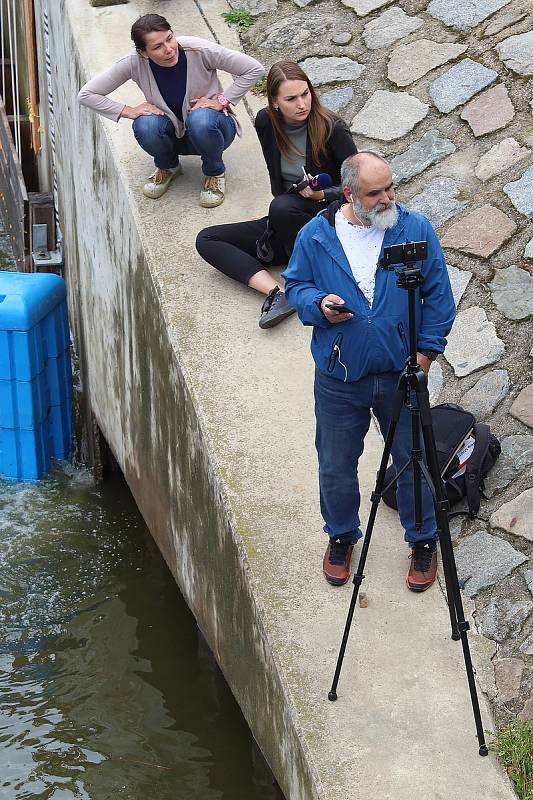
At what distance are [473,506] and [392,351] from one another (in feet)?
3.02

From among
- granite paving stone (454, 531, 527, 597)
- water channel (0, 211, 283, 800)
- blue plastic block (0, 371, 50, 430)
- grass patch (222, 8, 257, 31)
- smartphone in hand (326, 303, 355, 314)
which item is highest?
grass patch (222, 8, 257, 31)

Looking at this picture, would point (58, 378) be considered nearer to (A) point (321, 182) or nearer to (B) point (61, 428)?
(B) point (61, 428)

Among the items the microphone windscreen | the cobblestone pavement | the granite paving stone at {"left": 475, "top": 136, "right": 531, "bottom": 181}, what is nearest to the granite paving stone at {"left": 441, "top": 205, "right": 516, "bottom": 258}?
the cobblestone pavement

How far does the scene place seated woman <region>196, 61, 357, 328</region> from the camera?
475cm

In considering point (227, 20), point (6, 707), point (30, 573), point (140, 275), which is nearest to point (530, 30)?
point (227, 20)

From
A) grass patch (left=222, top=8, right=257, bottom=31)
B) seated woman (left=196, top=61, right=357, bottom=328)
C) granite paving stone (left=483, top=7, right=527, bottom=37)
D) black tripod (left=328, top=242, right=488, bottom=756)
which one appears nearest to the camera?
black tripod (left=328, top=242, right=488, bottom=756)

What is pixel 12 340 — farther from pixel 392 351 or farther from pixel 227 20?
pixel 392 351

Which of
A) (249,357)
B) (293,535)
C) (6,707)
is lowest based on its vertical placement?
(6,707)

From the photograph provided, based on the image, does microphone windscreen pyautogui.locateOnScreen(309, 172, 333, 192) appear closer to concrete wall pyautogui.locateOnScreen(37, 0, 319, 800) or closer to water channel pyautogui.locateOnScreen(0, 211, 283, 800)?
concrete wall pyautogui.locateOnScreen(37, 0, 319, 800)

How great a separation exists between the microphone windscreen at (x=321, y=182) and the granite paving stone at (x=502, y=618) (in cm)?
187

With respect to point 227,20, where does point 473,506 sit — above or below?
below

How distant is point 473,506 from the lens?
4.35m

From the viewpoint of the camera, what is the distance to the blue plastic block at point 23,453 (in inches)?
271

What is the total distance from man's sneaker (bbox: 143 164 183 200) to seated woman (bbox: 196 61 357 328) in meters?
0.52
